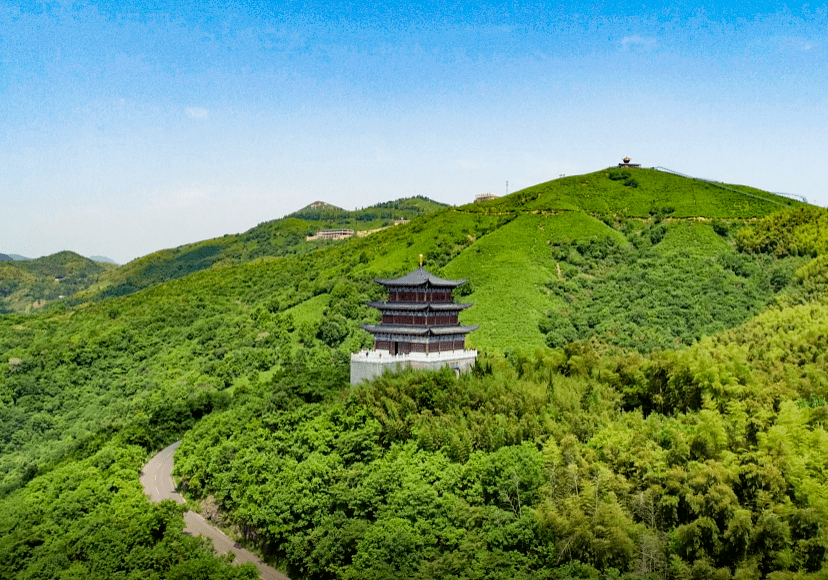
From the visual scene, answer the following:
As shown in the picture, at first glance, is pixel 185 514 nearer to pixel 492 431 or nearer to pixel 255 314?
pixel 492 431

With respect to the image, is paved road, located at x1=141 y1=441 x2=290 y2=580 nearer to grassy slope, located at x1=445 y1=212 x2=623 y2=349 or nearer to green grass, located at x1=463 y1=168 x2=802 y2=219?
Result: grassy slope, located at x1=445 y1=212 x2=623 y2=349

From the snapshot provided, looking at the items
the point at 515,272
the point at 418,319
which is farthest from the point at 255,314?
the point at 418,319

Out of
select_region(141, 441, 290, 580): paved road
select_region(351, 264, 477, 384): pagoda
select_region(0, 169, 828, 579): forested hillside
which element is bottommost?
select_region(141, 441, 290, 580): paved road

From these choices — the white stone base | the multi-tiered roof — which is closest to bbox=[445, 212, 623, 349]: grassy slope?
the multi-tiered roof

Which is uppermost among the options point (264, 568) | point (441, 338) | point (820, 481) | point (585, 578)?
point (441, 338)

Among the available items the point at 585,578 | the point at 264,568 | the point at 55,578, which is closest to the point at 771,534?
the point at 585,578

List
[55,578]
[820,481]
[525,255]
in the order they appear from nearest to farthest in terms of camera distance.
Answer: [820,481] < [55,578] < [525,255]

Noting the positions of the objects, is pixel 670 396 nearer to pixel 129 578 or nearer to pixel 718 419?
pixel 718 419
